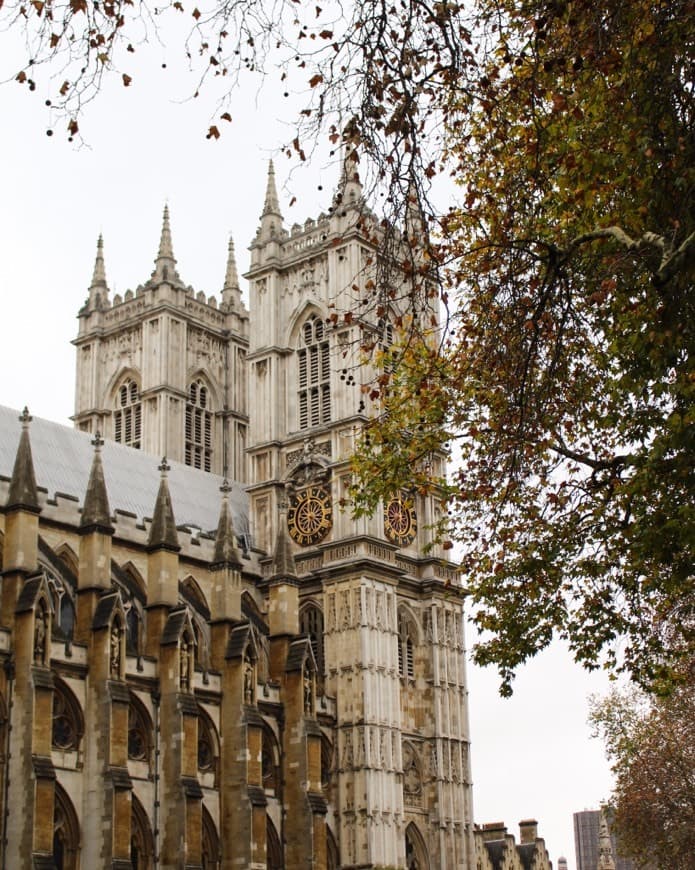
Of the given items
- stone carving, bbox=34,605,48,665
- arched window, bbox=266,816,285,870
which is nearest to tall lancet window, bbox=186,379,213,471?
arched window, bbox=266,816,285,870

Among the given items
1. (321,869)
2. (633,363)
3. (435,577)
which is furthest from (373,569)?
(633,363)

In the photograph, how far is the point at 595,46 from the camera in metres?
14.3

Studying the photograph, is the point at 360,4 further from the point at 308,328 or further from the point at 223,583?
the point at 308,328

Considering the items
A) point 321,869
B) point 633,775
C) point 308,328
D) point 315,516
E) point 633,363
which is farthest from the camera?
point 308,328

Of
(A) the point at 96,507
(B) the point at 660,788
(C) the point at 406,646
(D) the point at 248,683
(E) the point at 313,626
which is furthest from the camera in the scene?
(C) the point at 406,646

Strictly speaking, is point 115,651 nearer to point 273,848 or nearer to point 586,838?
point 273,848

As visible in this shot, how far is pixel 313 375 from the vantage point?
179 feet

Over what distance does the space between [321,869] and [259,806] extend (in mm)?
3171

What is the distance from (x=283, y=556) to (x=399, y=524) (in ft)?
17.6

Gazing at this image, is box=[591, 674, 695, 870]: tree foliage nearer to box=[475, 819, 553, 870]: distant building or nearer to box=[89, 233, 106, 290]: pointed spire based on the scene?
box=[475, 819, 553, 870]: distant building

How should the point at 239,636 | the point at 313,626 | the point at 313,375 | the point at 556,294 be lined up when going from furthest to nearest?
the point at 313,375, the point at 313,626, the point at 239,636, the point at 556,294

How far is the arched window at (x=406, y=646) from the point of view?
166 feet

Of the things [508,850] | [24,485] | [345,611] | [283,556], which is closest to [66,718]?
[24,485]

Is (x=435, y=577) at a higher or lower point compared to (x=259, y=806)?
higher
